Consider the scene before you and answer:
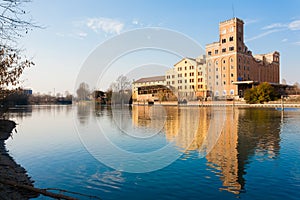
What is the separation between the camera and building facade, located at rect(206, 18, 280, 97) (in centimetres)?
6838

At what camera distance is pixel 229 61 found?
69.3m

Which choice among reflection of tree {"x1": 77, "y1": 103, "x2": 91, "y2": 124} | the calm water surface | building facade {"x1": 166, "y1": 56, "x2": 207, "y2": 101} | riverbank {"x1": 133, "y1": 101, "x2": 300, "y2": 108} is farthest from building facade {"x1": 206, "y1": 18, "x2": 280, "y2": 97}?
the calm water surface

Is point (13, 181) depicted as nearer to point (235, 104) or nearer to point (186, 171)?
point (186, 171)

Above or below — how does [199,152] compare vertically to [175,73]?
below

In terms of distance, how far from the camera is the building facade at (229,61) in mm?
68375

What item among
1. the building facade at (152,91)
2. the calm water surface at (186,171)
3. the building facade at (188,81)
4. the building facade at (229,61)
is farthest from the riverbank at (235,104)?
the calm water surface at (186,171)

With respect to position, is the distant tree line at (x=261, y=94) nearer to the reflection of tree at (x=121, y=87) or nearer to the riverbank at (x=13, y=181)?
the reflection of tree at (x=121, y=87)

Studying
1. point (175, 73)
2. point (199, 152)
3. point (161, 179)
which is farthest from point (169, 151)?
point (175, 73)

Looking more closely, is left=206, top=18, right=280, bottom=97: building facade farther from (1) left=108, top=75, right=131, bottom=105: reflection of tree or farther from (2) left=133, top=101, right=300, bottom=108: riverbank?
(1) left=108, top=75, right=131, bottom=105: reflection of tree

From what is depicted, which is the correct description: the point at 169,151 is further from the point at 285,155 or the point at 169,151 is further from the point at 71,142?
the point at 71,142

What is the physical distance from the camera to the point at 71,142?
14695 millimetres

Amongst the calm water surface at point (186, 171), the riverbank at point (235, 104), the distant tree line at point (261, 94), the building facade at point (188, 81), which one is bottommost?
the calm water surface at point (186, 171)

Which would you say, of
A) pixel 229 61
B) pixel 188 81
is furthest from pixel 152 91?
pixel 229 61

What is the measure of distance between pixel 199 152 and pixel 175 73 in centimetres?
6055
